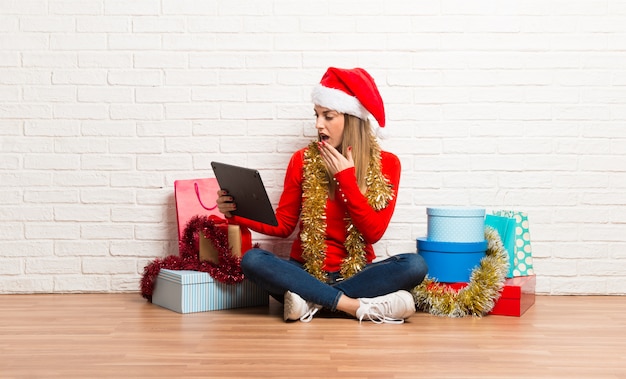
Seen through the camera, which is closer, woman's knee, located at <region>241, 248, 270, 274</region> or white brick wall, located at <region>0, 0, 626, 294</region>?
woman's knee, located at <region>241, 248, 270, 274</region>

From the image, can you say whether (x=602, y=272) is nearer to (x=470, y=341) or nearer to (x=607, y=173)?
(x=607, y=173)

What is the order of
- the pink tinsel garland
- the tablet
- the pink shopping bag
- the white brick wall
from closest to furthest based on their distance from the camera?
the tablet, the pink tinsel garland, the pink shopping bag, the white brick wall

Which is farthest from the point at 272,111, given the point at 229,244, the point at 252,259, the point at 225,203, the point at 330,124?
the point at 252,259

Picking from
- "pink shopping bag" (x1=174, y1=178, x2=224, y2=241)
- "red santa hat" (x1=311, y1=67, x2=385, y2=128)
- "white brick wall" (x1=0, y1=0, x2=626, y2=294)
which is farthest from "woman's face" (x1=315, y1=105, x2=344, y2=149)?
"pink shopping bag" (x1=174, y1=178, x2=224, y2=241)

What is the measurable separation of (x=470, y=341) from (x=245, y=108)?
154 cm

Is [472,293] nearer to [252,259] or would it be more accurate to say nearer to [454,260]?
[454,260]

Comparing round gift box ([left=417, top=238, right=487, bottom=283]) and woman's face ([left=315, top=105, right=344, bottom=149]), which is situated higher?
woman's face ([left=315, top=105, right=344, bottom=149])

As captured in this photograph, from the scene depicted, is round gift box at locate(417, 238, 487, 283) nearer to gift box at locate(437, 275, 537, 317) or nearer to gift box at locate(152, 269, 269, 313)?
gift box at locate(437, 275, 537, 317)

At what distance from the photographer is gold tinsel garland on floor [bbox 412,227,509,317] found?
311 cm

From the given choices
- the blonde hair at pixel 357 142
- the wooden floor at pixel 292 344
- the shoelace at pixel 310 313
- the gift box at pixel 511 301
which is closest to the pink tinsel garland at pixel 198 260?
the wooden floor at pixel 292 344

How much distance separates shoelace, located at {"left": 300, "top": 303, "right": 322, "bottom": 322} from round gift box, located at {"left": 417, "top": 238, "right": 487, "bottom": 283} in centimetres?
54

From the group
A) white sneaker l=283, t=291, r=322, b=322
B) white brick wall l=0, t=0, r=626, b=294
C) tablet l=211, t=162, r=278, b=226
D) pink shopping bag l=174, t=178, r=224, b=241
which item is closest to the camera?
white sneaker l=283, t=291, r=322, b=322

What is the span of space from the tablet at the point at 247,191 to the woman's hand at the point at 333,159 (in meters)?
0.29

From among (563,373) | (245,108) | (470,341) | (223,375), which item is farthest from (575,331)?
(245,108)
